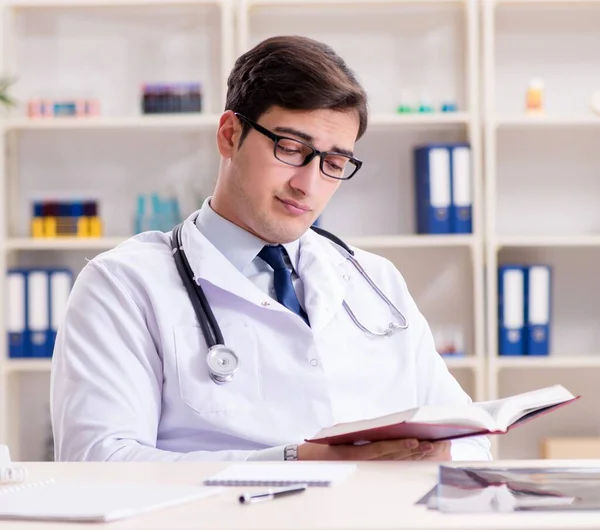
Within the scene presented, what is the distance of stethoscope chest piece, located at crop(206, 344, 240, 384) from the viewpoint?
1497 millimetres

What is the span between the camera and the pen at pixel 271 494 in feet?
3.13

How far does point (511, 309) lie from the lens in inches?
134

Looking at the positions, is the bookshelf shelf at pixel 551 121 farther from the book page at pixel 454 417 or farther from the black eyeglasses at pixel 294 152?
the book page at pixel 454 417

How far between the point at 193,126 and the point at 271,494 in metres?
2.85

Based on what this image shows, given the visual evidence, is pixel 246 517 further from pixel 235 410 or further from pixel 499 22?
pixel 499 22

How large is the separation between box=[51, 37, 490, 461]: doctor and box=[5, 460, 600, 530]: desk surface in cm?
27

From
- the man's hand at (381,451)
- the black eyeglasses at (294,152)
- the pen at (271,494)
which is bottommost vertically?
the man's hand at (381,451)

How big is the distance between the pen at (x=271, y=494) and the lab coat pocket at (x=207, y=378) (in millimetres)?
497

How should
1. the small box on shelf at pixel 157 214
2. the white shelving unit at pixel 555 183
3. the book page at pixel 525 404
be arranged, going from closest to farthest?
the book page at pixel 525 404
the small box on shelf at pixel 157 214
the white shelving unit at pixel 555 183

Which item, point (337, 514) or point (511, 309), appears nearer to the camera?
point (337, 514)

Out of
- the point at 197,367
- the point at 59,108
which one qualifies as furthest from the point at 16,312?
the point at 197,367

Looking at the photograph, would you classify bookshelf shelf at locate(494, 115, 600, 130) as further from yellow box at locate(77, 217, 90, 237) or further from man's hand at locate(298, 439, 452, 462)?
man's hand at locate(298, 439, 452, 462)

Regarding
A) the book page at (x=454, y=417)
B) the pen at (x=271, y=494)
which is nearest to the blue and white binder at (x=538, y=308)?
the book page at (x=454, y=417)

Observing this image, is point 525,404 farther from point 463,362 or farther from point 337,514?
point 463,362
